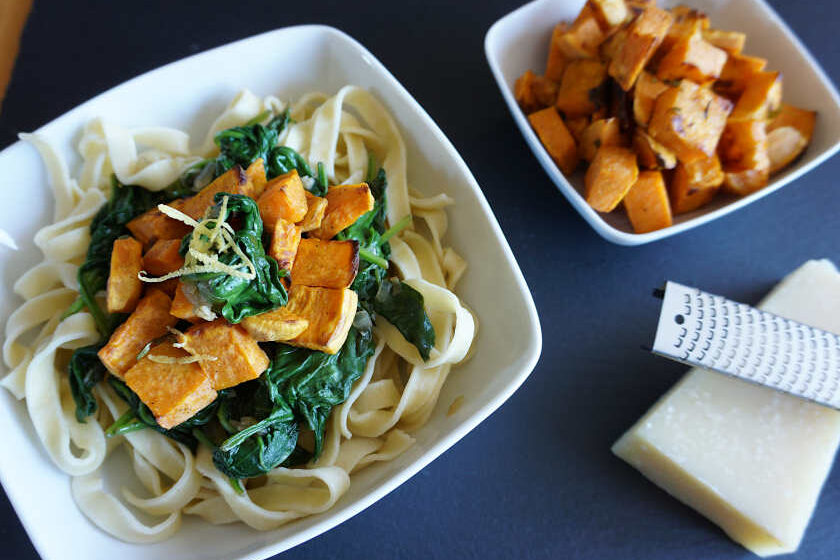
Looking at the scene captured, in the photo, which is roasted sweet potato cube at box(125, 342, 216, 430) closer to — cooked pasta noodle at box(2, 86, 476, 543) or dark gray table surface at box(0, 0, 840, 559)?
cooked pasta noodle at box(2, 86, 476, 543)

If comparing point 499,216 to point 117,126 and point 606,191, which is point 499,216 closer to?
point 606,191

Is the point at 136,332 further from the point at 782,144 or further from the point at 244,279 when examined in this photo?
the point at 782,144

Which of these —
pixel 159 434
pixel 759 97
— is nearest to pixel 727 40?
pixel 759 97

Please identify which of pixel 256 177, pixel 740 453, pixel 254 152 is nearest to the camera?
pixel 256 177

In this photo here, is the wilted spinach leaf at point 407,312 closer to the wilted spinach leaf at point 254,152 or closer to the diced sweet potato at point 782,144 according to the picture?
the wilted spinach leaf at point 254,152

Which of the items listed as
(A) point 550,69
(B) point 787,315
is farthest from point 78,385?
(B) point 787,315

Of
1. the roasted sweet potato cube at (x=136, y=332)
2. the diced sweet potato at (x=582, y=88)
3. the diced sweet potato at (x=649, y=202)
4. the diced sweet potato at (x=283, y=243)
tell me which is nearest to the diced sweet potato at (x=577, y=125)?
the diced sweet potato at (x=582, y=88)

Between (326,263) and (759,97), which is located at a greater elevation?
(759,97)
